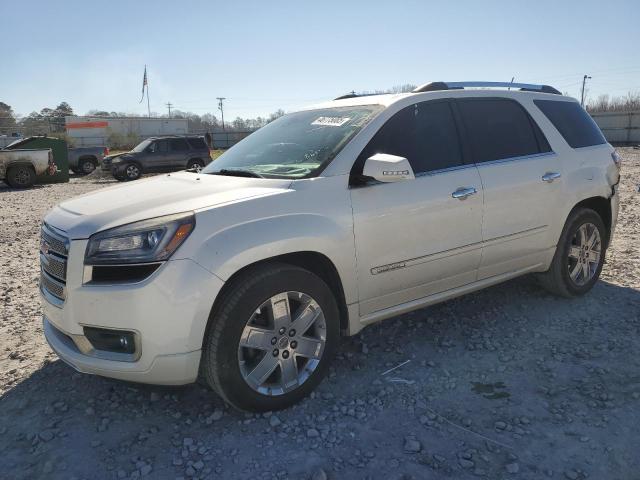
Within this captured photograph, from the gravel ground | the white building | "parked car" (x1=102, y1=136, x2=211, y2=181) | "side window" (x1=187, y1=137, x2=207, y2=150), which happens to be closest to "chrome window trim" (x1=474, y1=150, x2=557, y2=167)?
the gravel ground

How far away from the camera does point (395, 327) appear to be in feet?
14.0

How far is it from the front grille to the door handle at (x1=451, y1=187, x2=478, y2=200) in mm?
2495

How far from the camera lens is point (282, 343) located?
305 cm

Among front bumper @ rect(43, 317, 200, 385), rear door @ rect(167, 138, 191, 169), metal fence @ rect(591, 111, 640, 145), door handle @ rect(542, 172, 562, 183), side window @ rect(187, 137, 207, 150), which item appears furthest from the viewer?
metal fence @ rect(591, 111, 640, 145)

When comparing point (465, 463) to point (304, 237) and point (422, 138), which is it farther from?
point (422, 138)

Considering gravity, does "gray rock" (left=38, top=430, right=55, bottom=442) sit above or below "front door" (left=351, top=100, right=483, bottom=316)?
below

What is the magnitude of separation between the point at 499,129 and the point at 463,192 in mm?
840

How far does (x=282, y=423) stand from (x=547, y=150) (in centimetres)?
314

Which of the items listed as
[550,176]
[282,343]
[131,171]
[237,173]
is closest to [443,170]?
[550,176]

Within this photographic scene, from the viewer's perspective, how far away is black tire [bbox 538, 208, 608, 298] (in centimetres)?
456

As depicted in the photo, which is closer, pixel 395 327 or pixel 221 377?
pixel 221 377

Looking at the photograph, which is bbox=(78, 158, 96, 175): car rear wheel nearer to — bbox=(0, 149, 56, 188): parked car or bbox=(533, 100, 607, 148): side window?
bbox=(0, 149, 56, 188): parked car

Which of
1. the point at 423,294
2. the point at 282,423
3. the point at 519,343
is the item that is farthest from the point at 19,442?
the point at 519,343

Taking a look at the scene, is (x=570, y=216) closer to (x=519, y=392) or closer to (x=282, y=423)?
(x=519, y=392)
